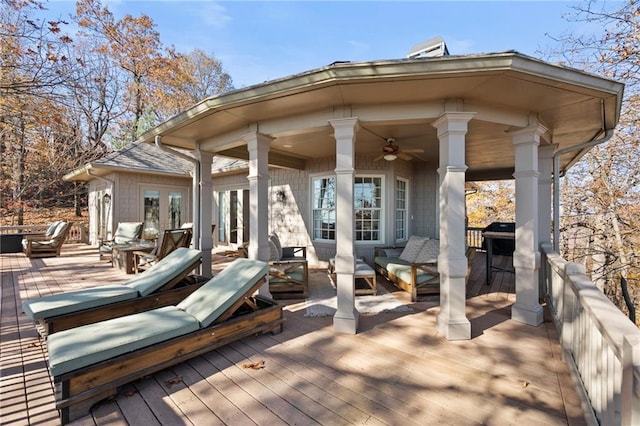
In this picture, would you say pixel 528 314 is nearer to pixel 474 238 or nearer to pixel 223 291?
pixel 223 291

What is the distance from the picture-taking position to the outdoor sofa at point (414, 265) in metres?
4.56

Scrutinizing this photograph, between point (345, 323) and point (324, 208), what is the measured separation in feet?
13.3

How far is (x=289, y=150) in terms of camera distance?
6.36m

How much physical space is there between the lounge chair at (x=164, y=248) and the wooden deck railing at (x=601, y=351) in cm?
676

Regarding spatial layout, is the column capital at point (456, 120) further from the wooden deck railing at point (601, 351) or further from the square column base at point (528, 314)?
the square column base at point (528, 314)

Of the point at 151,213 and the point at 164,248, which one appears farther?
the point at 151,213

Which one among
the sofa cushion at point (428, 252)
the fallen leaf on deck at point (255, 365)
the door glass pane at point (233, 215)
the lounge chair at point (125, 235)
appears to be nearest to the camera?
the fallen leaf on deck at point (255, 365)

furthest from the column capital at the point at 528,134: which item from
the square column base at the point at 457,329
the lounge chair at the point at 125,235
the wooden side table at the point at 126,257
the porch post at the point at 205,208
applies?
the lounge chair at the point at 125,235

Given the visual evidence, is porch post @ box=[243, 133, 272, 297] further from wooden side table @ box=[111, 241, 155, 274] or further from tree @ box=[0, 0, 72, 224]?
wooden side table @ box=[111, 241, 155, 274]

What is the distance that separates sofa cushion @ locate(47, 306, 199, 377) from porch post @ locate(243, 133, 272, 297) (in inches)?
58.8

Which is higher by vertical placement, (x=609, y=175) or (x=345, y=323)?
(x=609, y=175)

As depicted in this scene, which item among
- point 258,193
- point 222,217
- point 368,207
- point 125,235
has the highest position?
point 258,193

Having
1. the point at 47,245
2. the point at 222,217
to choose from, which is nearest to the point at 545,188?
the point at 222,217

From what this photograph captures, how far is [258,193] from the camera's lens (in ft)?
13.5
